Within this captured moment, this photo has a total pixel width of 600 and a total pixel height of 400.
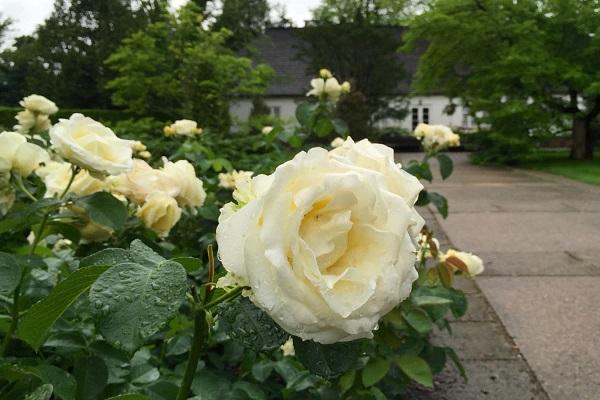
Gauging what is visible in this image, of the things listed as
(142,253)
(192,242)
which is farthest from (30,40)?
(142,253)

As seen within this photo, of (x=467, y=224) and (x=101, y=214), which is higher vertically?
(x=101, y=214)

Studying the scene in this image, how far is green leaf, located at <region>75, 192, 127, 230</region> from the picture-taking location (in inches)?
39.3

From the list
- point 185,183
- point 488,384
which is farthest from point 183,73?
point 185,183

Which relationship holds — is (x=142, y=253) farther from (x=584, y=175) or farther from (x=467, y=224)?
(x=584, y=175)

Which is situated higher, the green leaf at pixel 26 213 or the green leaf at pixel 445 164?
the green leaf at pixel 26 213

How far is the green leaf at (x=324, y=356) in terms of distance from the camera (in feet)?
1.74

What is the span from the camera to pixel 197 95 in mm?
12953

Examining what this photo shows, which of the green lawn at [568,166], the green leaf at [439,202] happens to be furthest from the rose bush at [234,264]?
the green lawn at [568,166]

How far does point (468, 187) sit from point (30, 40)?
75.6 ft

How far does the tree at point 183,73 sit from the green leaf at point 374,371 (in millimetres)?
10878

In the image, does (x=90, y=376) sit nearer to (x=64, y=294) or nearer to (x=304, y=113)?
(x=64, y=294)

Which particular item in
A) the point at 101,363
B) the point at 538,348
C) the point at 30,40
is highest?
the point at 30,40

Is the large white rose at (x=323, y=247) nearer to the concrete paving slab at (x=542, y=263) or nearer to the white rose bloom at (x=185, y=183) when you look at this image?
the white rose bloom at (x=185, y=183)

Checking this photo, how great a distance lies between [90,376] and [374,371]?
83cm
